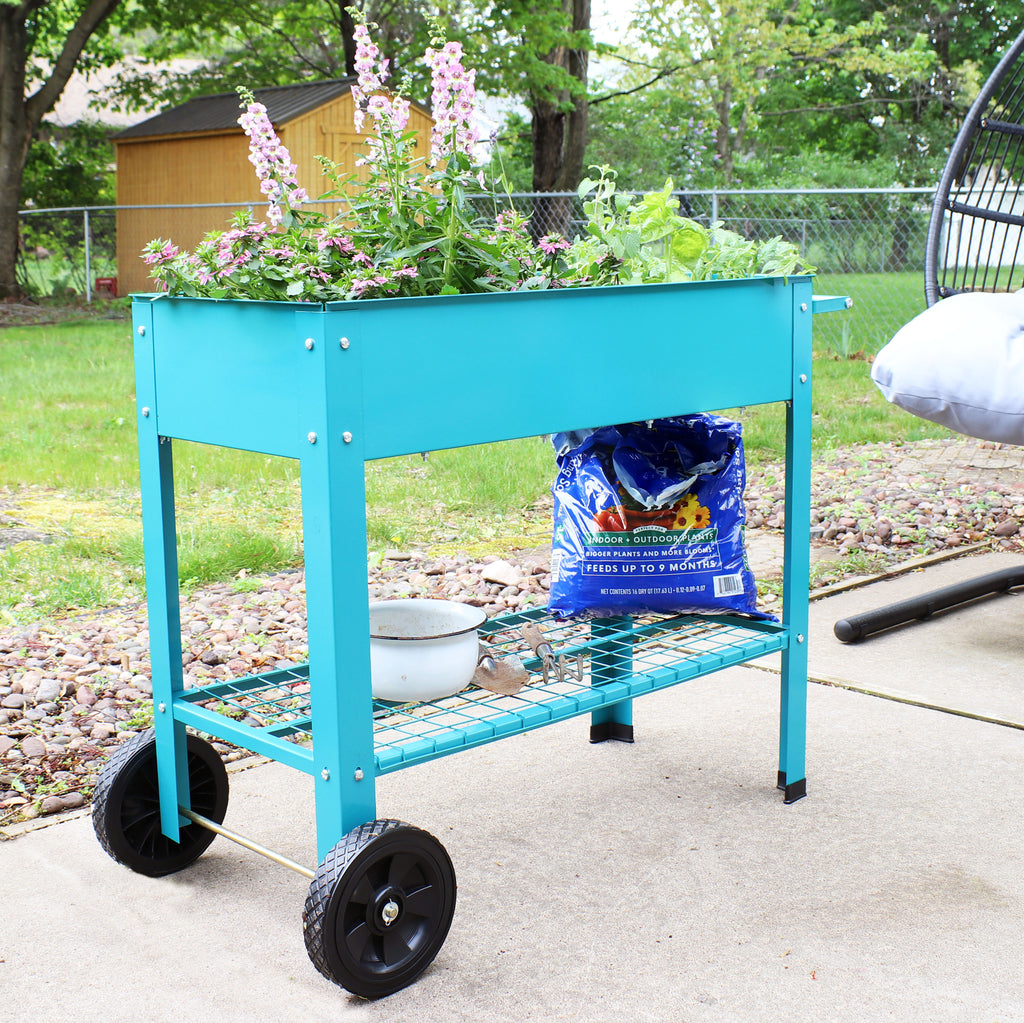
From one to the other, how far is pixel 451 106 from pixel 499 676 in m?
0.89

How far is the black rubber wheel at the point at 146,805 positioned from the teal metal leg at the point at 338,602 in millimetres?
403

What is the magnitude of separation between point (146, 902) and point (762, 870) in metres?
→ 0.96

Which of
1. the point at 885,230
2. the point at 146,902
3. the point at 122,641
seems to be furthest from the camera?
the point at 885,230

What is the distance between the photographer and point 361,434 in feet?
4.75

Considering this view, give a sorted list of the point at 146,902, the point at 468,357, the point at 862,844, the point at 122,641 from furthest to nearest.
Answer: the point at 122,641, the point at 862,844, the point at 146,902, the point at 468,357

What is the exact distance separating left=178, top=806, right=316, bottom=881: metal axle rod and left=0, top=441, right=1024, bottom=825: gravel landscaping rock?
0.41m

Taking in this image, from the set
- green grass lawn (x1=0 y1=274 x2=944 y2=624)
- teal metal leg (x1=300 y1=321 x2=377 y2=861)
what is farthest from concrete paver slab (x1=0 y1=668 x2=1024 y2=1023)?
green grass lawn (x1=0 y1=274 x2=944 y2=624)

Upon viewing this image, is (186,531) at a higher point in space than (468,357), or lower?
lower

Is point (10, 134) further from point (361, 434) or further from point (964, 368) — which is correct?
point (361, 434)

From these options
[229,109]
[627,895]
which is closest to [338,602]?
[627,895]

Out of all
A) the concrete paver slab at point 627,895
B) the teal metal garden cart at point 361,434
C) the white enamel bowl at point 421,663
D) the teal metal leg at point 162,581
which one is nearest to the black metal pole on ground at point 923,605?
the concrete paver slab at point 627,895

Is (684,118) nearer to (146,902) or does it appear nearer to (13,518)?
(13,518)

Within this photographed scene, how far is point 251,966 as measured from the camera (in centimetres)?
159

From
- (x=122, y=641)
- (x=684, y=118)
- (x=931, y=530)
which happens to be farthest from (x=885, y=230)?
(x=684, y=118)
